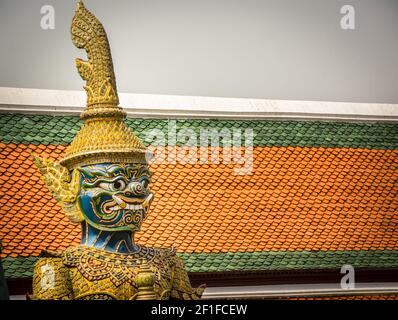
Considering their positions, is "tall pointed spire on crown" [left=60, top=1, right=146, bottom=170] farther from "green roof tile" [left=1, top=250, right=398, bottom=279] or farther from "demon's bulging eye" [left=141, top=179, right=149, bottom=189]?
"green roof tile" [left=1, top=250, right=398, bottom=279]

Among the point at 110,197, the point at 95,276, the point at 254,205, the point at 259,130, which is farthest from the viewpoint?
the point at 259,130

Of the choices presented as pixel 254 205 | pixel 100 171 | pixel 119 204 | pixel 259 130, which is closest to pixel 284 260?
pixel 254 205

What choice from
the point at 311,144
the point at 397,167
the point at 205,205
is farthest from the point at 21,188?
the point at 397,167

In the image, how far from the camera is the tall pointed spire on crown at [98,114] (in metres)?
9.03

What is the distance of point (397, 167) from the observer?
46.5 ft

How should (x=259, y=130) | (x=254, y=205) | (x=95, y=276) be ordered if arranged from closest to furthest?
(x=95, y=276) < (x=254, y=205) < (x=259, y=130)

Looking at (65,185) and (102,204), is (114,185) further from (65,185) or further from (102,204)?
(65,185)

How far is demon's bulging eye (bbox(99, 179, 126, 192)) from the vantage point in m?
8.99

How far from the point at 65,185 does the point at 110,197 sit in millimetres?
483

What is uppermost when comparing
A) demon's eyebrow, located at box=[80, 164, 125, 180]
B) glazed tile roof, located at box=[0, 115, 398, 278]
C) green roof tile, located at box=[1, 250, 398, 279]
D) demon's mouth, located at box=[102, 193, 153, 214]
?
demon's eyebrow, located at box=[80, 164, 125, 180]

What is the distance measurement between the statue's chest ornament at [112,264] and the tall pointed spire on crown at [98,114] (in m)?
0.81

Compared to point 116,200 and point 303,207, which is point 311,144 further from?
point 116,200

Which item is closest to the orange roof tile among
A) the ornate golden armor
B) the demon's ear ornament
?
the demon's ear ornament

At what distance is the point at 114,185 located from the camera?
9008 mm
